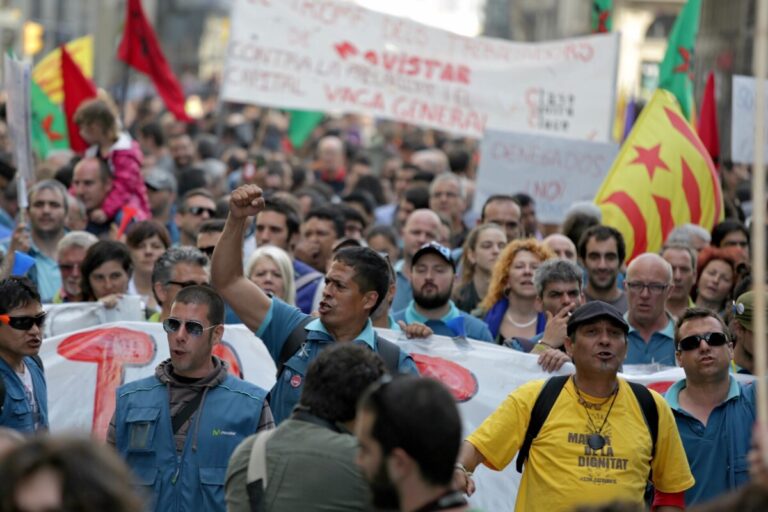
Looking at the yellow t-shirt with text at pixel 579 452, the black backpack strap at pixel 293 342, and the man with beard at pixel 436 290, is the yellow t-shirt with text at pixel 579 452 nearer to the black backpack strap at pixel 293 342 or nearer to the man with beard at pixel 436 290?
the black backpack strap at pixel 293 342

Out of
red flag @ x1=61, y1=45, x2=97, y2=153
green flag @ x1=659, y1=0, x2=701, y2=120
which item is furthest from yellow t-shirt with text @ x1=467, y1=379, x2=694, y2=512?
red flag @ x1=61, y1=45, x2=97, y2=153

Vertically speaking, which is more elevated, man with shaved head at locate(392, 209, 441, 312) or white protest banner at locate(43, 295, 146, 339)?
man with shaved head at locate(392, 209, 441, 312)

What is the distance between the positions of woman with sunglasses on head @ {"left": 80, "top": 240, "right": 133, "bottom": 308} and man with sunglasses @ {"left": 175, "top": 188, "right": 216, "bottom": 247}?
202 centimetres

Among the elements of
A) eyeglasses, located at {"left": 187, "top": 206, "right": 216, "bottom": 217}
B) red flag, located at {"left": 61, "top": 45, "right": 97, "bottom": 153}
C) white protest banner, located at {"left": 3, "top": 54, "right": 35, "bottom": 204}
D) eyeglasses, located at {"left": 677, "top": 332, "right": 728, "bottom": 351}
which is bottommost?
eyeglasses, located at {"left": 677, "top": 332, "right": 728, "bottom": 351}

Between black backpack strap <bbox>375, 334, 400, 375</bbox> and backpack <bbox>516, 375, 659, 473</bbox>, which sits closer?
backpack <bbox>516, 375, 659, 473</bbox>

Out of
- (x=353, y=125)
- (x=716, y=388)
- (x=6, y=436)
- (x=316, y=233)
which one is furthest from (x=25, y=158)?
(x=353, y=125)

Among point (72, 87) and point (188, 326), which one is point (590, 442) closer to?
point (188, 326)

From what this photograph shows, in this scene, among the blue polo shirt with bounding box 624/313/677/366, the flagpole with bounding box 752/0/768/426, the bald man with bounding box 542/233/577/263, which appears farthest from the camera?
the bald man with bounding box 542/233/577/263

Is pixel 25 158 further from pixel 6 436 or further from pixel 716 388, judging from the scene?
pixel 6 436

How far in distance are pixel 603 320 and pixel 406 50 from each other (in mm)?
8013

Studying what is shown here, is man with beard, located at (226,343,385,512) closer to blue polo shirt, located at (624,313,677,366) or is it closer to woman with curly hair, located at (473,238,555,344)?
blue polo shirt, located at (624,313,677,366)

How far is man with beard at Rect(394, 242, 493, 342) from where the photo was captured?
8781 mm

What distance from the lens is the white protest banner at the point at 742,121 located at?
13.0 metres

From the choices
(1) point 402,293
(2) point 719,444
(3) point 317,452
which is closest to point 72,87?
(1) point 402,293
